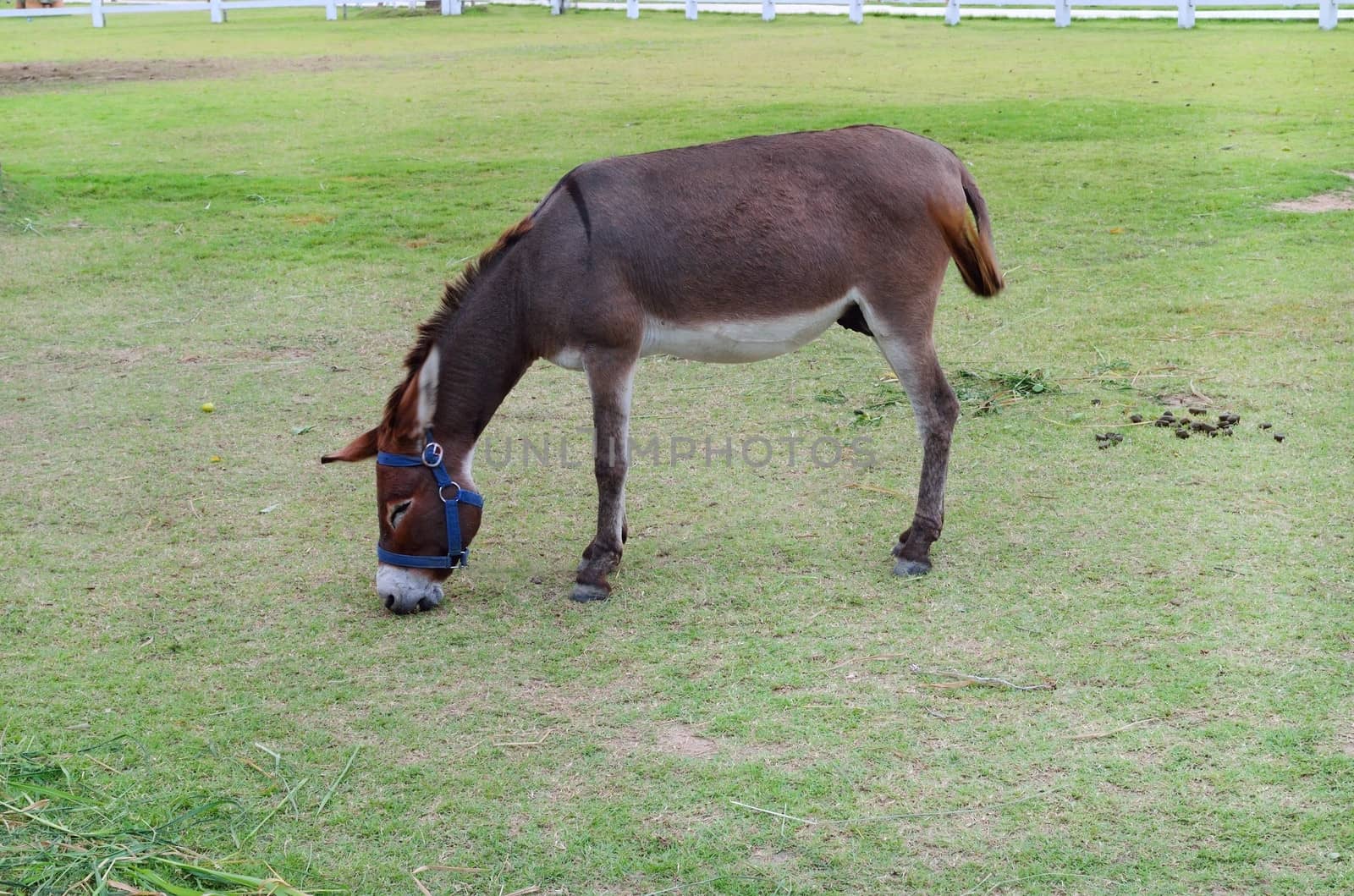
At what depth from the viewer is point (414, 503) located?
5148 millimetres

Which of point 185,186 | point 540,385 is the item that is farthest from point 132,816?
point 185,186

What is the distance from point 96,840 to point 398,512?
179cm

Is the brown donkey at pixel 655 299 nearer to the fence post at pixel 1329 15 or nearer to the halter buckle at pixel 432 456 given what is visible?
the halter buckle at pixel 432 456

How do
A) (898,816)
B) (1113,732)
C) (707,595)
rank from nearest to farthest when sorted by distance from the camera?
(898,816) → (1113,732) → (707,595)

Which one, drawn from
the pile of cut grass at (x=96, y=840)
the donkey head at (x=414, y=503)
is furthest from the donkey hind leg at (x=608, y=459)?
the pile of cut grass at (x=96, y=840)

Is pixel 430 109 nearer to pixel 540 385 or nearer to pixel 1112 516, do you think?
pixel 540 385

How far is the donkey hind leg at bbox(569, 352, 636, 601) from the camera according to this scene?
17.4 feet

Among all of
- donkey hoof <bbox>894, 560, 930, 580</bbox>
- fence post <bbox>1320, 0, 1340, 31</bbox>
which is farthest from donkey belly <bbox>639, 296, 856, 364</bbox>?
fence post <bbox>1320, 0, 1340, 31</bbox>

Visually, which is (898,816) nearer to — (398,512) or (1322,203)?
(398,512)

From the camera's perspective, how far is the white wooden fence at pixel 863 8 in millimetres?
25078

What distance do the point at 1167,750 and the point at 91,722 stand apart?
3557mm

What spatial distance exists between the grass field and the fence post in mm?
12954

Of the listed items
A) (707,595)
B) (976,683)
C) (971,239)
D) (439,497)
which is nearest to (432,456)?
(439,497)

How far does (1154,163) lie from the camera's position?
1342cm
